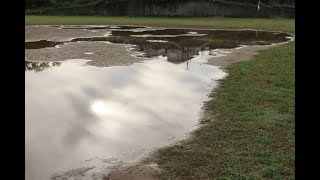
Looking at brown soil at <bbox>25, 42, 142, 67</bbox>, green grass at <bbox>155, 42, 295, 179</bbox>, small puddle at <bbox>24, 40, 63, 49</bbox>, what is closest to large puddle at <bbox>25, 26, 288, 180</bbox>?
brown soil at <bbox>25, 42, 142, 67</bbox>

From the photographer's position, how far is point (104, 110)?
34.7ft

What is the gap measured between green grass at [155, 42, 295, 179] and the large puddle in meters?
0.63

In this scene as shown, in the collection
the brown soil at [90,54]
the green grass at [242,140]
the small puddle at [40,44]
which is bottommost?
the green grass at [242,140]

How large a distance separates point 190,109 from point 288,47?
14.7 m

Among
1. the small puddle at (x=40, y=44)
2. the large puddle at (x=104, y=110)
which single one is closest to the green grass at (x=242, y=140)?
the large puddle at (x=104, y=110)

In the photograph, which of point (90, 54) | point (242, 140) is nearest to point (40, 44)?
point (90, 54)

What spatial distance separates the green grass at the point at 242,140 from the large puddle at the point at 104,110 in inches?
24.9

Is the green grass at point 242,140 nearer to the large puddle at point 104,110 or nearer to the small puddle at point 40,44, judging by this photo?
the large puddle at point 104,110

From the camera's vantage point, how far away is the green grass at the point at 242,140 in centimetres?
633

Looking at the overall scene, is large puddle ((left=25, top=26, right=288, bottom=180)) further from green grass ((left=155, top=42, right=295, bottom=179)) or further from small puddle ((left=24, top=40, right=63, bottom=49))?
small puddle ((left=24, top=40, right=63, bottom=49))

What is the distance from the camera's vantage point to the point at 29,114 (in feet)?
33.9

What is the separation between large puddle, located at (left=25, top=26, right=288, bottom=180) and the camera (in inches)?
287

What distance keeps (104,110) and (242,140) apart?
4238 mm

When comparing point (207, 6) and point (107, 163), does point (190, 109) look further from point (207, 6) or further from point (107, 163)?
point (207, 6)
